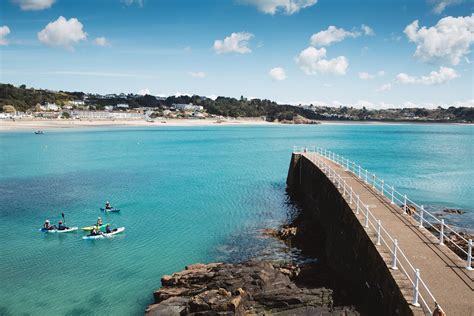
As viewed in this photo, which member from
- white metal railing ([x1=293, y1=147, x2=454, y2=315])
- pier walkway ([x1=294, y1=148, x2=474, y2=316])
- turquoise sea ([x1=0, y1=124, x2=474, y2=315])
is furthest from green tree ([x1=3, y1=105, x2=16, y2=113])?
pier walkway ([x1=294, y1=148, x2=474, y2=316])

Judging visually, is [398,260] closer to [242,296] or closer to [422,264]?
[422,264]

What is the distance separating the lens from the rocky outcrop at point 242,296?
12.6 m

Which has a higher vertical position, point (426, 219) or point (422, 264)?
point (422, 264)

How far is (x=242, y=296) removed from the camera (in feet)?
43.0

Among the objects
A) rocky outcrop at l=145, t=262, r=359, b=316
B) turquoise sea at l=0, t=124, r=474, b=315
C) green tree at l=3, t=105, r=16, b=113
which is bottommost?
turquoise sea at l=0, t=124, r=474, b=315

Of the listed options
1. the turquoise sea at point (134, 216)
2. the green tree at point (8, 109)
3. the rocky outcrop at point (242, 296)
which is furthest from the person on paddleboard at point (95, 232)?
the green tree at point (8, 109)

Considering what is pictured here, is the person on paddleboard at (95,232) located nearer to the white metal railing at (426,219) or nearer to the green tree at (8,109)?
the white metal railing at (426,219)

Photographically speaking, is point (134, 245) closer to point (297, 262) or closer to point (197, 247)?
point (197, 247)

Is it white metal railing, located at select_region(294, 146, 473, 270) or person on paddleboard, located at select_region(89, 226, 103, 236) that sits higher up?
white metal railing, located at select_region(294, 146, 473, 270)

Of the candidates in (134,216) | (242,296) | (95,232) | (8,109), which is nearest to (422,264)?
(242,296)

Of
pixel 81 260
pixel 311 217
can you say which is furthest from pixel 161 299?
pixel 311 217

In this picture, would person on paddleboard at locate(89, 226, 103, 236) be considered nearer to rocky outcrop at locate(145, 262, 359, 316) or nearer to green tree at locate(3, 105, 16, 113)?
rocky outcrop at locate(145, 262, 359, 316)

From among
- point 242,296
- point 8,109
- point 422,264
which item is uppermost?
point 8,109

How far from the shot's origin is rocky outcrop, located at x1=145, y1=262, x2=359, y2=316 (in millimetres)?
12555
